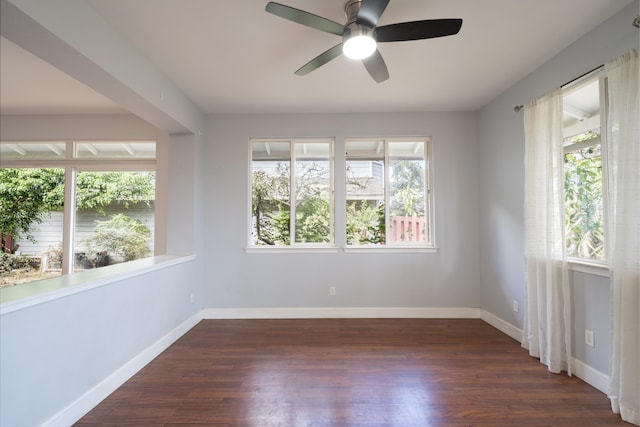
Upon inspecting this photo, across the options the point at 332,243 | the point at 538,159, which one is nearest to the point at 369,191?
the point at 332,243

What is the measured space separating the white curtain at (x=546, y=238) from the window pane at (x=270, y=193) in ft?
8.58

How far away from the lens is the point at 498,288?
330 cm

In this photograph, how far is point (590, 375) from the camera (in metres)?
2.15

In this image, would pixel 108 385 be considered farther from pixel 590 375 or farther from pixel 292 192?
pixel 590 375

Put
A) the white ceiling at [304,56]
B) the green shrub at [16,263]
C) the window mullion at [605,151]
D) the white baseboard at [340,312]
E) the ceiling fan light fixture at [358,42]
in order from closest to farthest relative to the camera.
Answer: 1. the ceiling fan light fixture at [358,42]
2. the white ceiling at [304,56]
3. the window mullion at [605,151]
4. the white baseboard at [340,312]
5. the green shrub at [16,263]

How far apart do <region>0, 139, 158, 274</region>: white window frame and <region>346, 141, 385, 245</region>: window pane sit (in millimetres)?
2663

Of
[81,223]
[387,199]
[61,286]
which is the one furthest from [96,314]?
[387,199]

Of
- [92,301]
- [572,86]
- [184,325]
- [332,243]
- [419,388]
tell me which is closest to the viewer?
[92,301]

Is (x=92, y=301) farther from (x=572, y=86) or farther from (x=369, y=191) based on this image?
(x=572, y=86)

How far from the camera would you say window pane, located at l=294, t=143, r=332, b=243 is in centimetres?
378

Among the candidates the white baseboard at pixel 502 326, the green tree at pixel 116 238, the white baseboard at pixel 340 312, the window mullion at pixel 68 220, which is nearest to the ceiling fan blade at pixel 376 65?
the white baseboard at pixel 340 312

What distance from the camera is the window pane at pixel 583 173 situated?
7.10 feet

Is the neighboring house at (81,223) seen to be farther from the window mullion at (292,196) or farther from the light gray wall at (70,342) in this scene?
the window mullion at (292,196)

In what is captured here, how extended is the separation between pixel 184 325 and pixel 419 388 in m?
2.47
